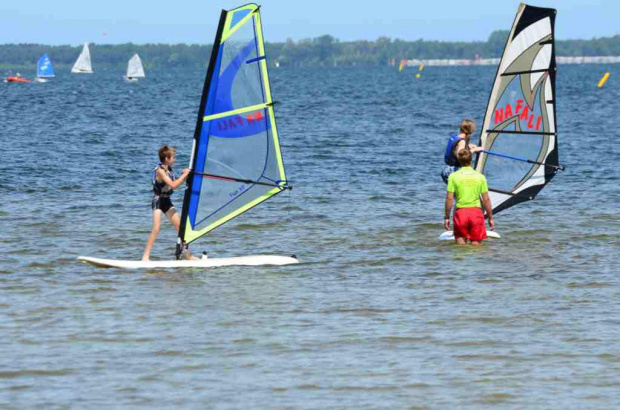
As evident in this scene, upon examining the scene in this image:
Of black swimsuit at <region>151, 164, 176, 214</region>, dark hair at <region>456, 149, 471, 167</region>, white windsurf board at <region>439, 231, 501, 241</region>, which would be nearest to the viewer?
black swimsuit at <region>151, 164, 176, 214</region>

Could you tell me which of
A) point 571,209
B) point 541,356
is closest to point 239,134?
point 541,356

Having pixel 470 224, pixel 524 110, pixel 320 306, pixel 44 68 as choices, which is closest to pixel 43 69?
pixel 44 68

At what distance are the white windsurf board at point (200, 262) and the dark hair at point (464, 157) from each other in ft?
8.42

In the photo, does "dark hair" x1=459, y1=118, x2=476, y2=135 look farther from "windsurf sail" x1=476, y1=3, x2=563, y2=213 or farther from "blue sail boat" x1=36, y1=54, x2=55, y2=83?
"blue sail boat" x1=36, y1=54, x2=55, y2=83

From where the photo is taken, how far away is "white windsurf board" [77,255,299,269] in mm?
14641

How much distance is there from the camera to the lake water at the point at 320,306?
9.20 m

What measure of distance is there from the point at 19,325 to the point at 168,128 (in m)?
42.5

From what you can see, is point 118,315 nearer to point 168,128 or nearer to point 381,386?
point 381,386

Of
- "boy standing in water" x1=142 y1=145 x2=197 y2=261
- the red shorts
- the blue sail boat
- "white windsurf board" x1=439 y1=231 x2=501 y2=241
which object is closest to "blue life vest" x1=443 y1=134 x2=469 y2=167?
the red shorts

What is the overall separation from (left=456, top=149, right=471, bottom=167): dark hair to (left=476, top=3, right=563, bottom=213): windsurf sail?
5.95 ft

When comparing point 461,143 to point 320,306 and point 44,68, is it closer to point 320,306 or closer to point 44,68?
point 320,306

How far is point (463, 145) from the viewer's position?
16.2 meters

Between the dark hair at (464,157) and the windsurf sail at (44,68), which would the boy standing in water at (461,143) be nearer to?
the dark hair at (464,157)

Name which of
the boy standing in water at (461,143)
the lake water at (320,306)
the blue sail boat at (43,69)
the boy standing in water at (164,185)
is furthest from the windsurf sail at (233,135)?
the blue sail boat at (43,69)
